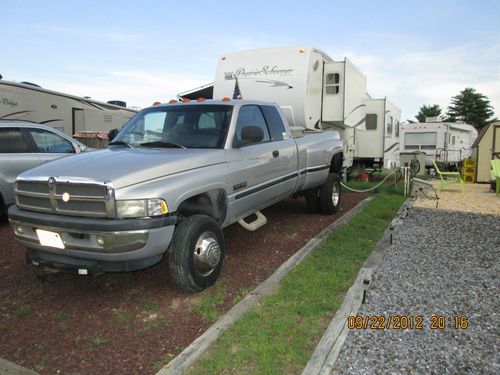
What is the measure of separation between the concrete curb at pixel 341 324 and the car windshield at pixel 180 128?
2064 millimetres

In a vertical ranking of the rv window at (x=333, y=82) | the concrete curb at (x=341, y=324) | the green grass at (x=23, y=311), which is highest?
the rv window at (x=333, y=82)

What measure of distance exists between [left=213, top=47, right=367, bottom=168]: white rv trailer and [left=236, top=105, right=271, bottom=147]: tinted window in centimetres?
350

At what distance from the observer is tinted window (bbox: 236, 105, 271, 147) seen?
4716 millimetres

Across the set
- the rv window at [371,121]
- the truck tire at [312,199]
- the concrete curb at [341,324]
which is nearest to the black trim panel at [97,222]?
the concrete curb at [341,324]

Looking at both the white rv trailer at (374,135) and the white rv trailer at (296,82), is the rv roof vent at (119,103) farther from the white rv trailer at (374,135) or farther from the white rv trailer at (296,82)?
the white rv trailer at (374,135)

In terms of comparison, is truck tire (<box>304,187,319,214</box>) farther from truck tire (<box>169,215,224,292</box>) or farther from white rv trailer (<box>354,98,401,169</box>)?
white rv trailer (<box>354,98,401,169</box>)

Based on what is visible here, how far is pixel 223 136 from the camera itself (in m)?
4.46

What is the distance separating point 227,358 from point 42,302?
2125 mm

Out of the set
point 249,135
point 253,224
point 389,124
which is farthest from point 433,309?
point 389,124

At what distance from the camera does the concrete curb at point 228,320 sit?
2.70 m

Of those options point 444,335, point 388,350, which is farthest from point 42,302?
point 444,335

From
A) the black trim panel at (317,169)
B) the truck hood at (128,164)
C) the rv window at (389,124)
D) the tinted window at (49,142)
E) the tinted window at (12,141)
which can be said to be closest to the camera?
the truck hood at (128,164)

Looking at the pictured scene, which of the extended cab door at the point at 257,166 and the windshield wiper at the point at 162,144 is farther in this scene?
the extended cab door at the point at 257,166

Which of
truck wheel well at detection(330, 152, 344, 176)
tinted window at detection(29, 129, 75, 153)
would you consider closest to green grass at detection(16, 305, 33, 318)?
tinted window at detection(29, 129, 75, 153)
